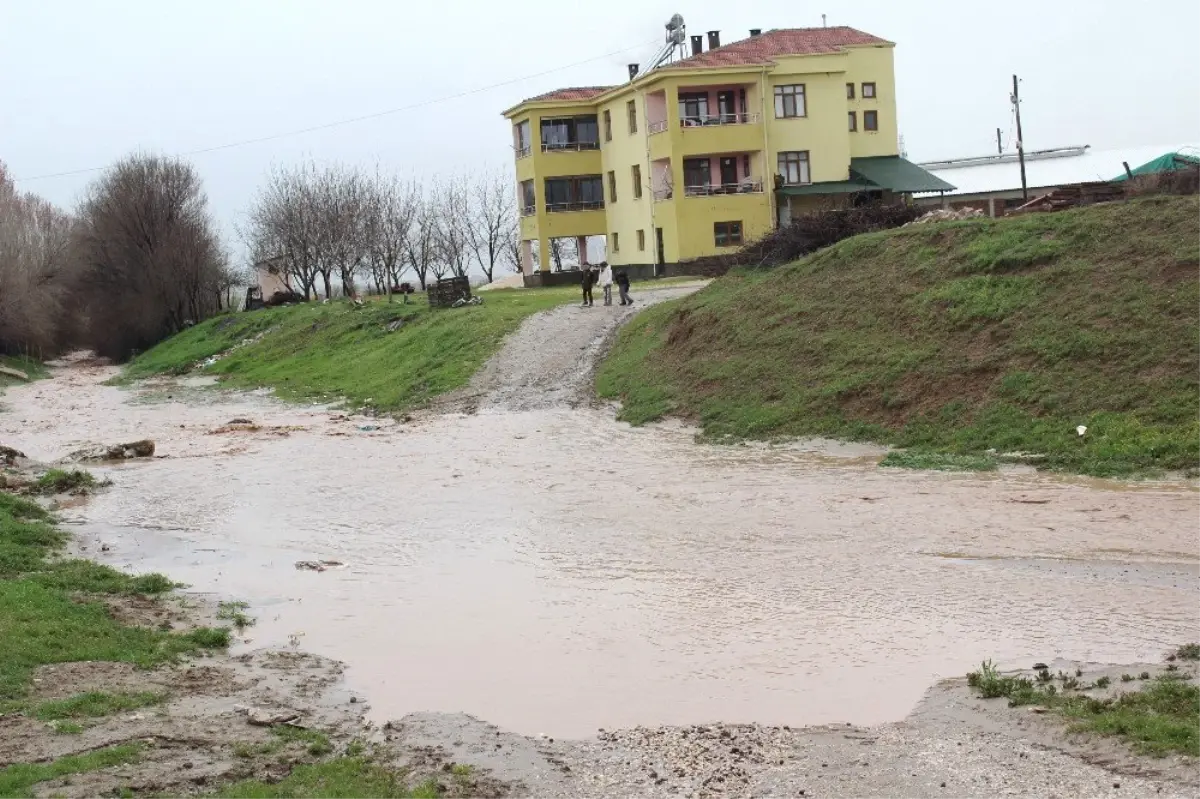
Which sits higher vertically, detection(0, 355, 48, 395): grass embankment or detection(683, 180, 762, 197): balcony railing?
detection(683, 180, 762, 197): balcony railing

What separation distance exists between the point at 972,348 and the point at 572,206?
152 feet

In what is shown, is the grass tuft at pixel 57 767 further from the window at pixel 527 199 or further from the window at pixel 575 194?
the window at pixel 527 199

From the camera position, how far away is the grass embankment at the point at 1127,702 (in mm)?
8281

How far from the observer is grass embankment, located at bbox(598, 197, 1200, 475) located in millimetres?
21875

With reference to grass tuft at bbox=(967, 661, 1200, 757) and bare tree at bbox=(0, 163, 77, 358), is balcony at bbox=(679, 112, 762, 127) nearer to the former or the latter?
bare tree at bbox=(0, 163, 77, 358)

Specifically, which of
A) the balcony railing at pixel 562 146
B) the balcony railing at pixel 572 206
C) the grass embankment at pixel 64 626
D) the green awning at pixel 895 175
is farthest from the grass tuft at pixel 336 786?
the balcony railing at pixel 572 206

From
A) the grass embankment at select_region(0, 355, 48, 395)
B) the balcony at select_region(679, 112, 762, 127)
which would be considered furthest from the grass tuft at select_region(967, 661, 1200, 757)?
the grass embankment at select_region(0, 355, 48, 395)

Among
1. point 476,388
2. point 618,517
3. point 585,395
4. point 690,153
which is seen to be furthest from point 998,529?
point 690,153

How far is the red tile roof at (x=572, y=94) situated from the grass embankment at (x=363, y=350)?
585 inches

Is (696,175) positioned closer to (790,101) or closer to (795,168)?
(795,168)

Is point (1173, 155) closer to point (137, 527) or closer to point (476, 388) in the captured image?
point (476, 388)

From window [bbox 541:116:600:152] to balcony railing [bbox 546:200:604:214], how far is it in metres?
2.87

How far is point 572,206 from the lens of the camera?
70.3m

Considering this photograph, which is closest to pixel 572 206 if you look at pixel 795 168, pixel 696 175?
pixel 696 175
